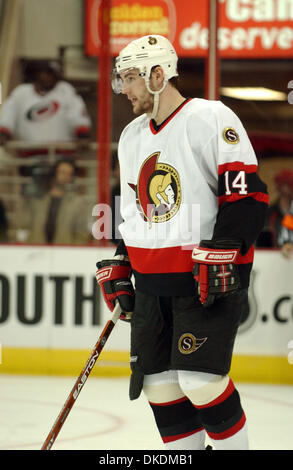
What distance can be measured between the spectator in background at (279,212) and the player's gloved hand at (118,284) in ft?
8.02

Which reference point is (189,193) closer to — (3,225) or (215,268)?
(215,268)

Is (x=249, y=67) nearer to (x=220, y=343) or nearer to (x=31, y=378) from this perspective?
(x=31, y=378)

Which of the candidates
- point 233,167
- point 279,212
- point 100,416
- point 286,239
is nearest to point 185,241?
point 233,167

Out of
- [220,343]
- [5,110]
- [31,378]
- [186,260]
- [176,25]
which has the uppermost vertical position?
[176,25]

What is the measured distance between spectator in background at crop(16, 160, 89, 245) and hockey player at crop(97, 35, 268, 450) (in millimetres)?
2784

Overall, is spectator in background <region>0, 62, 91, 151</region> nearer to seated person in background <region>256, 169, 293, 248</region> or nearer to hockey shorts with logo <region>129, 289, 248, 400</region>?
seated person in background <region>256, 169, 293, 248</region>

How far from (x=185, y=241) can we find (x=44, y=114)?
3.30 meters

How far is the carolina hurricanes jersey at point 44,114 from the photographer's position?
18.7 feet

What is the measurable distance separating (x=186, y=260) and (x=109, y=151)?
2.99m

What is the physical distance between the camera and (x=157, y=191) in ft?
8.73

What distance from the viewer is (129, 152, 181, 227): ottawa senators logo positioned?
2637 mm

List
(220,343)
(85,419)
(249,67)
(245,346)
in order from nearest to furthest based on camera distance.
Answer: (220,343), (85,419), (245,346), (249,67)

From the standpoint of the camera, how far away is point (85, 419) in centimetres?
414

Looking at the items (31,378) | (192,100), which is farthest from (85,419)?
(192,100)
